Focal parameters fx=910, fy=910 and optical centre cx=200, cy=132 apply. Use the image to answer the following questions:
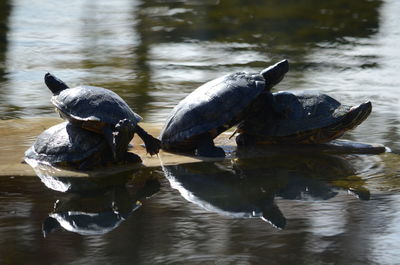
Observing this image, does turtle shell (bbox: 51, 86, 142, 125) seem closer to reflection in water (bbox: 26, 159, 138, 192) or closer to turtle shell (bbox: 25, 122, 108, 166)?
turtle shell (bbox: 25, 122, 108, 166)

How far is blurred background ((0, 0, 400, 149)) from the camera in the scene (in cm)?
764

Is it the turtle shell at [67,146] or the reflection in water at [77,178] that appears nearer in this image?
the reflection in water at [77,178]

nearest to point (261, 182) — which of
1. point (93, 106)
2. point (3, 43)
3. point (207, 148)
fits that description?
point (207, 148)

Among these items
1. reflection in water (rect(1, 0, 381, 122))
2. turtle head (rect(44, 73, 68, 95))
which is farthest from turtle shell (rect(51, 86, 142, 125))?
reflection in water (rect(1, 0, 381, 122))

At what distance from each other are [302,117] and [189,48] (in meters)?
4.42

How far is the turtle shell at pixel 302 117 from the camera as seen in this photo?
5656mm

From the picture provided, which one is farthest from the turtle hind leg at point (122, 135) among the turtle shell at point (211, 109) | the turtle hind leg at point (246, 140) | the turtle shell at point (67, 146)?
the turtle hind leg at point (246, 140)

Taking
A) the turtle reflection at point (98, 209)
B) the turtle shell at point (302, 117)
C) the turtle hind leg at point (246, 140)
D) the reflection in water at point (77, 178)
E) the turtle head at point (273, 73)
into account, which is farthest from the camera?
the turtle head at point (273, 73)

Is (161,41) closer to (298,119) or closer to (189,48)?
(189,48)

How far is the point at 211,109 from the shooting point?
5.51 m

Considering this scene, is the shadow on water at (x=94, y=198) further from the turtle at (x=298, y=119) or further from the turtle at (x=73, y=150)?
the turtle at (x=298, y=119)

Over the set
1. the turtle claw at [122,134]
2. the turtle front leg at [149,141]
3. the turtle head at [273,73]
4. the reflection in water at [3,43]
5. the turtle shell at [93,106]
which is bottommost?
the reflection in water at [3,43]

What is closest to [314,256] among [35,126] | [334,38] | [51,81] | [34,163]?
[34,163]

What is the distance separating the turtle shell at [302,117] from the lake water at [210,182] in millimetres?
176
